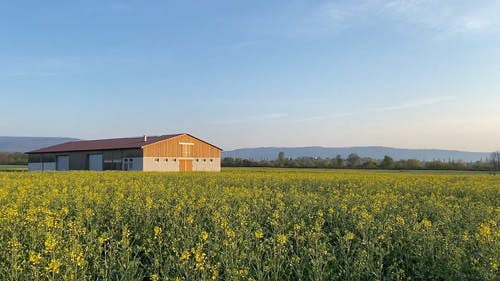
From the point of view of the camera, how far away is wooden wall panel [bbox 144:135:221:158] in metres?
55.8

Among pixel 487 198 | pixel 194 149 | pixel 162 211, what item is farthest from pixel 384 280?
pixel 194 149

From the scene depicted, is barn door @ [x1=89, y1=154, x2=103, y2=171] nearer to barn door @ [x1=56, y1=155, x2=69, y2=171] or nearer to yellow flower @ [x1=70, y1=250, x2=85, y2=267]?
barn door @ [x1=56, y1=155, x2=69, y2=171]

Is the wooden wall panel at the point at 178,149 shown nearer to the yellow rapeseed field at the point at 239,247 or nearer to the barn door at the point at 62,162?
the barn door at the point at 62,162

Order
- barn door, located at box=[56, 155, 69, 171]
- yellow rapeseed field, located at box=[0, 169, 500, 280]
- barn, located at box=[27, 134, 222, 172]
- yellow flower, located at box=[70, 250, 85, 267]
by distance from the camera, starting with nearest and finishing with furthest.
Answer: yellow flower, located at box=[70, 250, 85, 267], yellow rapeseed field, located at box=[0, 169, 500, 280], barn, located at box=[27, 134, 222, 172], barn door, located at box=[56, 155, 69, 171]

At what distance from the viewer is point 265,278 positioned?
5.71 metres

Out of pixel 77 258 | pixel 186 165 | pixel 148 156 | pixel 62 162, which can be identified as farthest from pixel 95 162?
pixel 77 258

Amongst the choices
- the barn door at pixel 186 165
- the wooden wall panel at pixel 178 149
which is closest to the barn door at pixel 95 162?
the wooden wall panel at pixel 178 149

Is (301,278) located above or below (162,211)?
below

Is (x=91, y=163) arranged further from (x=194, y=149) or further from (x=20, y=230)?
(x=20, y=230)

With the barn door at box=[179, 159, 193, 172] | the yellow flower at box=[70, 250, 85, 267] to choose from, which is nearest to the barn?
the barn door at box=[179, 159, 193, 172]

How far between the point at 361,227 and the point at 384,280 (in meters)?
1.69

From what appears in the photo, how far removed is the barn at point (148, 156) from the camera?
5569cm

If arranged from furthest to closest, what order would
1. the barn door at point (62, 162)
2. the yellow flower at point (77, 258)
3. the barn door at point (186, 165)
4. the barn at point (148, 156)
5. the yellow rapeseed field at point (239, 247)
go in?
the barn door at point (62, 162) < the barn door at point (186, 165) < the barn at point (148, 156) < the yellow rapeseed field at point (239, 247) < the yellow flower at point (77, 258)

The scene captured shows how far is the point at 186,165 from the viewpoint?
5928 centimetres
